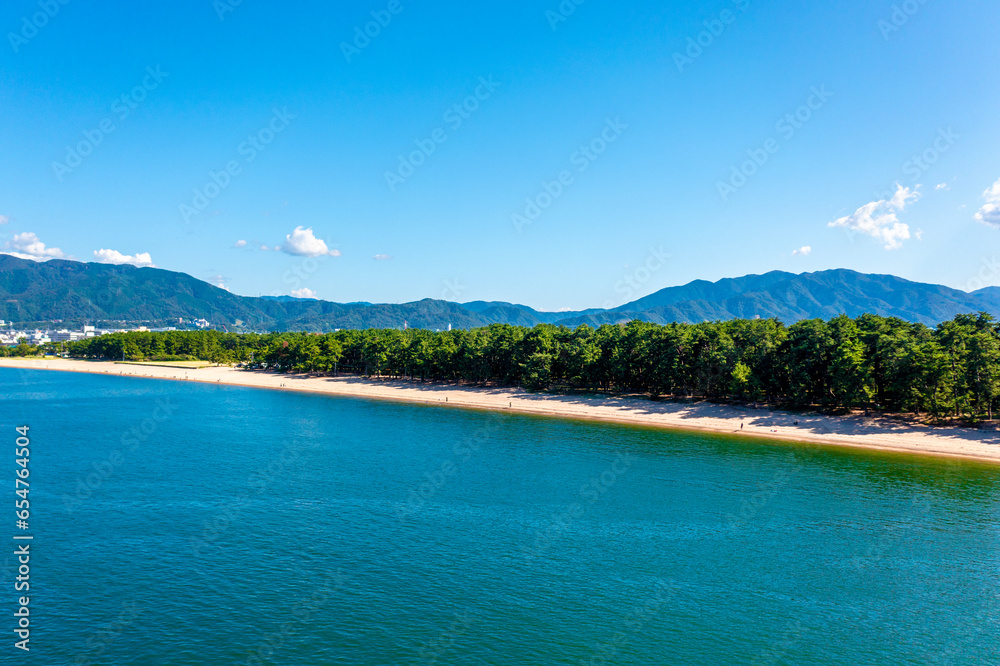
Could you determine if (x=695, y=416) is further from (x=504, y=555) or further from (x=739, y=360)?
(x=504, y=555)

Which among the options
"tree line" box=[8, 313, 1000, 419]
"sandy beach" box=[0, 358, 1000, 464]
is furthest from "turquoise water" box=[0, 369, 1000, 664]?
"tree line" box=[8, 313, 1000, 419]

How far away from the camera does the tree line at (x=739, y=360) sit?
62.8 metres

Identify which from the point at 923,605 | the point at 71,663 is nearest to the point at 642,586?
the point at 923,605

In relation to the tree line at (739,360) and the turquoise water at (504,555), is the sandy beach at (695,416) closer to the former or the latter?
the tree line at (739,360)

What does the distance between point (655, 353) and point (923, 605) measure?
59.3m

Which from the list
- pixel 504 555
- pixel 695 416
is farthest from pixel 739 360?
pixel 504 555

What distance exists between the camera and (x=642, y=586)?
92.4 feet

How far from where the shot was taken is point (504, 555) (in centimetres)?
3175

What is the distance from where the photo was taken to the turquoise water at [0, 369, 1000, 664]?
76.4 ft

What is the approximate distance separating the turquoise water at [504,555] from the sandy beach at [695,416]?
596 cm

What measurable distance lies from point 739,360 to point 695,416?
1014 centimetres

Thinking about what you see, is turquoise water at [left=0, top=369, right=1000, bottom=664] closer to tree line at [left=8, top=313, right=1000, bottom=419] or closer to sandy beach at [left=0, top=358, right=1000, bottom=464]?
sandy beach at [left=0, top=358, right=1000, bottom=464]

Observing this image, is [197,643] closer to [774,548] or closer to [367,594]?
[367,594]

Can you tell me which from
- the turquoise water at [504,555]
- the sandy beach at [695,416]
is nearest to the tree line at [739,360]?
the sandy beach at [695,416]
